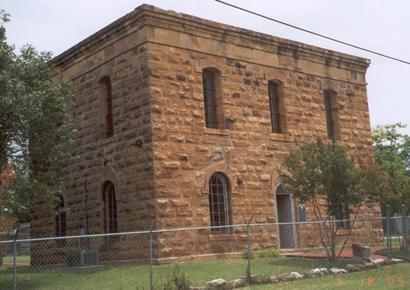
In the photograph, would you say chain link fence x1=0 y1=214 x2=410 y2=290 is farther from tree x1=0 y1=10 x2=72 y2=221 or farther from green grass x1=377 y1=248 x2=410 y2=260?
tree x1=0 y1=10 x2=72 y2=221

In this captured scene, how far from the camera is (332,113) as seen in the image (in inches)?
1015

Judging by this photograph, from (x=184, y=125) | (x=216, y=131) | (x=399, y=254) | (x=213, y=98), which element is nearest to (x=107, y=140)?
(x=184, y=125)

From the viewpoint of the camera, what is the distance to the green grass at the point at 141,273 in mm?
14945

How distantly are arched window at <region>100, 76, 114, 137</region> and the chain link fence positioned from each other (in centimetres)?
393

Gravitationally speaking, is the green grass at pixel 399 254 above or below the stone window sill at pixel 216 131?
below

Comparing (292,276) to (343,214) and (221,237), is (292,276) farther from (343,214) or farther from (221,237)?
(343,214)

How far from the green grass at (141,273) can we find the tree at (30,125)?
7.75 ft

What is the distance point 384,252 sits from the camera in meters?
21.9

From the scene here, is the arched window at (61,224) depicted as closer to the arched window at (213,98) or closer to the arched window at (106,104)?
the arched window at (106,104)

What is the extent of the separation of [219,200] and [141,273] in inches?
210

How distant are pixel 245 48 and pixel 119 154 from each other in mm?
6216

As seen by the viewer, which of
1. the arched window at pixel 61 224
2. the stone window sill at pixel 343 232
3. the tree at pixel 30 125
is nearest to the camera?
the tree at pixel 30 125

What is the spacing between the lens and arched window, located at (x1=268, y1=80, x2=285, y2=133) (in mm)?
23438

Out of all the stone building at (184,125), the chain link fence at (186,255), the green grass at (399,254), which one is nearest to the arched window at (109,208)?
the stone building at (184,125)
